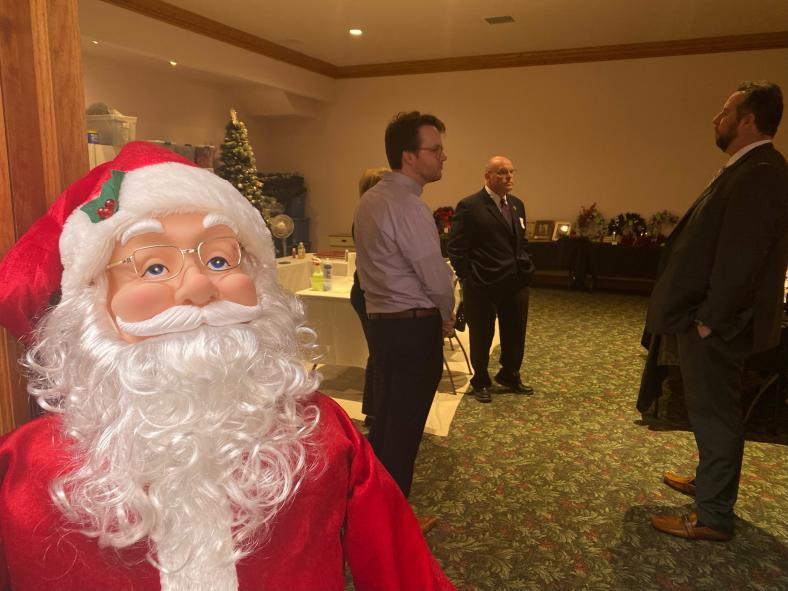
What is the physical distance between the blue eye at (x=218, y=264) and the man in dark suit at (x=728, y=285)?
178 cm

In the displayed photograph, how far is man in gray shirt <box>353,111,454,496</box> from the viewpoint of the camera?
2.11m

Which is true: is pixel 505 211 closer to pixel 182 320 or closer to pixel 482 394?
pixel 482 394

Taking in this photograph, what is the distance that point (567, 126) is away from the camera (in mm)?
7590

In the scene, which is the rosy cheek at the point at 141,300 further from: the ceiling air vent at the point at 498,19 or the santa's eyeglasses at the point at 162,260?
the ceiling air vent at the point at 498,19

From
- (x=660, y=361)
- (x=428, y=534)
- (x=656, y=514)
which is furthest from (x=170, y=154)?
(x=660, y=361)

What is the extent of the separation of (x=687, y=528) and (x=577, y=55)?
665 cm

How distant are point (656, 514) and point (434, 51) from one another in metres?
6.67

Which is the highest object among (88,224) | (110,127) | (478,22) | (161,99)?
(478,22)

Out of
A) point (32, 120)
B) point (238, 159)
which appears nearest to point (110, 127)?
point (238, 159)

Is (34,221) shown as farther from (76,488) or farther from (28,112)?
(76,488)

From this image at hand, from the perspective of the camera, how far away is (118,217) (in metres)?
0.80

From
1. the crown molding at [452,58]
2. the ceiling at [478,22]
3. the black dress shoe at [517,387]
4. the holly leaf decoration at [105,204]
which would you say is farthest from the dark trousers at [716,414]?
the crown molding at [452,58]

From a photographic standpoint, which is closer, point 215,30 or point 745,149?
point 745,149

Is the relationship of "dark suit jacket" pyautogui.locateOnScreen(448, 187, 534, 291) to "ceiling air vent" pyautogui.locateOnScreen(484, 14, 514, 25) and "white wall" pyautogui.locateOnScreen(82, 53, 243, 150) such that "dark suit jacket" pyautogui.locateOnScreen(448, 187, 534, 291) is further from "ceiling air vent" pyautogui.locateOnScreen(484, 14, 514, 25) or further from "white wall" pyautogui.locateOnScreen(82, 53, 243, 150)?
"white wall" pyautogui.locateOnScreen(82, 53, 243, 150)
